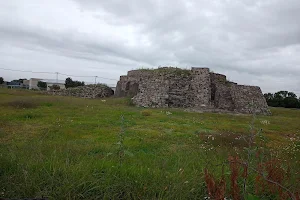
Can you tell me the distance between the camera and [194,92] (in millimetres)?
21312

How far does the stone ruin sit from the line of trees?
16.8 meters

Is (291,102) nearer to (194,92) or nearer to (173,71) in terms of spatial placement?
(194,92)

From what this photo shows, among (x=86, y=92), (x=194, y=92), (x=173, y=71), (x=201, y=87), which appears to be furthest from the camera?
(x=86, y=92)

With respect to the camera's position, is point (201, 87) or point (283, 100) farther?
point (283, 100)

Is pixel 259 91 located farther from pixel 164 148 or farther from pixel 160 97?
pixel 164 148

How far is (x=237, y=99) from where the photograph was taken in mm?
21828

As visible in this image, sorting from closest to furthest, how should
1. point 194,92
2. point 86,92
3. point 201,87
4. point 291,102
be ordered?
1. point 201,87
2. point 194,92
3. point 86,92
4. point 291,102

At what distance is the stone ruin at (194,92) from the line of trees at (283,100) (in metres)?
16.8

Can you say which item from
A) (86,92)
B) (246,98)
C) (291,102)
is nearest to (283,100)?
(291,102)

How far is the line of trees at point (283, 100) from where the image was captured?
3706 centimetres

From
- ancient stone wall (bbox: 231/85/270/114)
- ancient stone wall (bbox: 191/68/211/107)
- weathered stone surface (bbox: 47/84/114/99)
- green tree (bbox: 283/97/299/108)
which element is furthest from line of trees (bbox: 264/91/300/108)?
weathered stone surface (bbox: 47/84/114/99)

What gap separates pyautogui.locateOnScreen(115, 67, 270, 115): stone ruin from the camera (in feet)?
68.7

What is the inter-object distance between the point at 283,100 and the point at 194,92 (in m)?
22.8

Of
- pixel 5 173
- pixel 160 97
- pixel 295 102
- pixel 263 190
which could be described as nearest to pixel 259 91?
pixel 160 97
